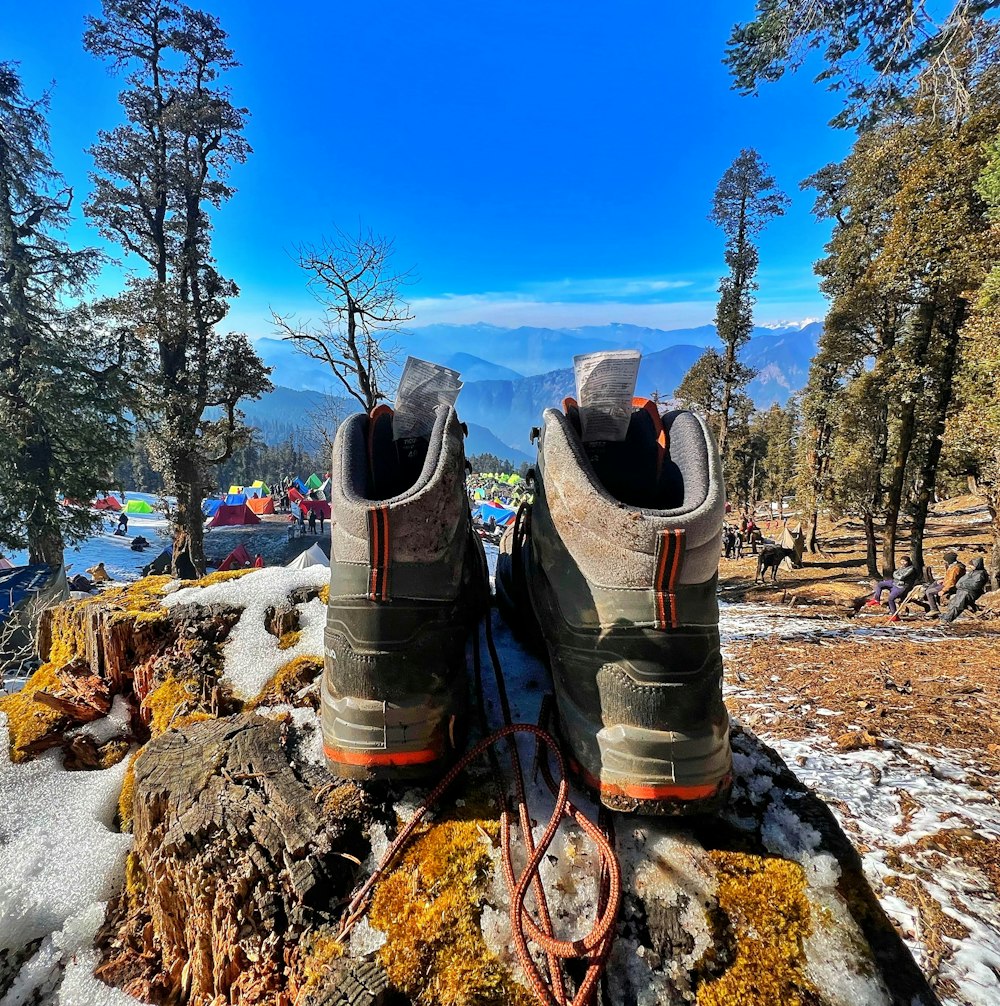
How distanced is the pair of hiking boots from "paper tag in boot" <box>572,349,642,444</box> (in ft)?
0.49

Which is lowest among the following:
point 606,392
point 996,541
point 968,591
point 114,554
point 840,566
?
point 114,554

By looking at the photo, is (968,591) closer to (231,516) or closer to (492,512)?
(492,512)

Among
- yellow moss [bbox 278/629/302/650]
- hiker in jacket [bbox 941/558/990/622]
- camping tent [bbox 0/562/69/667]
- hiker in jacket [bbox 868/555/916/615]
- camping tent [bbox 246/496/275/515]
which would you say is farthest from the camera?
camping tent [bbox 246/496/275/515]

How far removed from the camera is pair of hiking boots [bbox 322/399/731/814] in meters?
1.34

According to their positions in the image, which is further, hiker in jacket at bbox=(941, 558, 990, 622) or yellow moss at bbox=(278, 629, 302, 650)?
hiker in jacket at bbox=(941, 558, 990, 622)

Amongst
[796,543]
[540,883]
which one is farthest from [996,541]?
[540,883]

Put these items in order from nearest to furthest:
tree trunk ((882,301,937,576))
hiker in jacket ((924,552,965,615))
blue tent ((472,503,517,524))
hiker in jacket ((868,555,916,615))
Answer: hiker in jacket ((924,552,965,615)) → hiker in jacket ((868,555,916,615)) → tree trunk ((882,301,937,576)) → blue tent ((472,503,517,524))

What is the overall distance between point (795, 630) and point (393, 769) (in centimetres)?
924

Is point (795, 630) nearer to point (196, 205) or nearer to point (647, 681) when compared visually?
point (647, 681)

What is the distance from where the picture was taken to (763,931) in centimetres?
115

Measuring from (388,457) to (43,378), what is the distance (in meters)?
16.3

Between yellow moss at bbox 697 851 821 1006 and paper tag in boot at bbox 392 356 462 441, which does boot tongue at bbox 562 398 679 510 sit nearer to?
paper tag in boot at bbox 392 356 462 441

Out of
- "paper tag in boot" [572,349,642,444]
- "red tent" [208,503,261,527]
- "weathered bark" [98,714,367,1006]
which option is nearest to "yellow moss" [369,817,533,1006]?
"weathered bark" [98,714,367,1006]

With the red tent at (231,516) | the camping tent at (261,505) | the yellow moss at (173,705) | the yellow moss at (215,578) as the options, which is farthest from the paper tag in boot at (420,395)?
the camping tent at (261,505)
